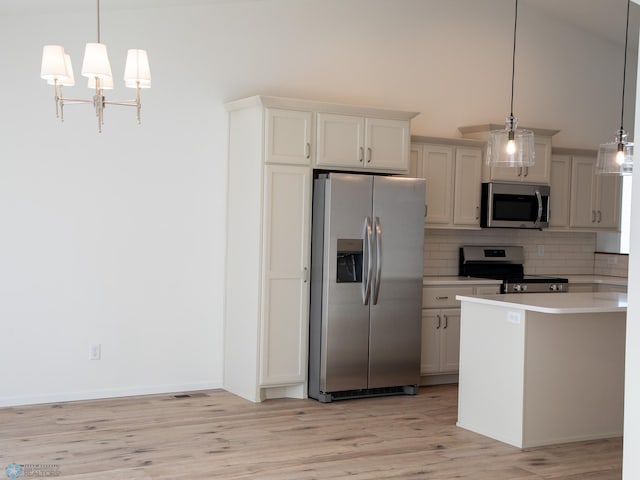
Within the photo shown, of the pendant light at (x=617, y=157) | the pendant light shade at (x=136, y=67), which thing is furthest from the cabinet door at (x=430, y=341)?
the pendant light shade at (x=136, y=67)

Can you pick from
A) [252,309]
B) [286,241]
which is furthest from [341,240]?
[252,309]

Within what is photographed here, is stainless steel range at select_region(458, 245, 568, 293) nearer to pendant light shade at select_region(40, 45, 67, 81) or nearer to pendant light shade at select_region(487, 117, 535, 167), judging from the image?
pendant light shade at select_region(487, 117, 535, 167)

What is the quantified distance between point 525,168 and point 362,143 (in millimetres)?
1933

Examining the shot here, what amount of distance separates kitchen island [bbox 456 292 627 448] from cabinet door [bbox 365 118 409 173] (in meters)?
1.52

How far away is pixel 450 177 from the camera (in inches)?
281

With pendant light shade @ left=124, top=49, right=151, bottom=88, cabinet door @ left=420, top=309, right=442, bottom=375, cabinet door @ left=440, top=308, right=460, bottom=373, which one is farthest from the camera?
cabinet door @ left=440, top=308, right=460, bottom=373

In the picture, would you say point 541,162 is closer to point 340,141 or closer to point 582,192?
point 582,192

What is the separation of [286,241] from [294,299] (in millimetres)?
461

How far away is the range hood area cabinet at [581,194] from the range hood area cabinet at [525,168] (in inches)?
6.5

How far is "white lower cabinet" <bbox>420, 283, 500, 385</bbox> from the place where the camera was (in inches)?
265

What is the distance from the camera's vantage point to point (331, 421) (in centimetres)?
555

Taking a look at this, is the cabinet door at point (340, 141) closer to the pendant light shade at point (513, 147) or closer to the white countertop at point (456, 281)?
the white countertop at point (456, 281)

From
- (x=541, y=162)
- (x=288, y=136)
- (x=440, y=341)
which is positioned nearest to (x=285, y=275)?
(x=288, y=136)

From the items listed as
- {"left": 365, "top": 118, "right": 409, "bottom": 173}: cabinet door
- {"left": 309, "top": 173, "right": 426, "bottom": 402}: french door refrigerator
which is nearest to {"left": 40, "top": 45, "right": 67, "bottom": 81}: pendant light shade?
{"left": 309, "top": 173, "right": 426, "bottom": 402}: french door refrigerator
